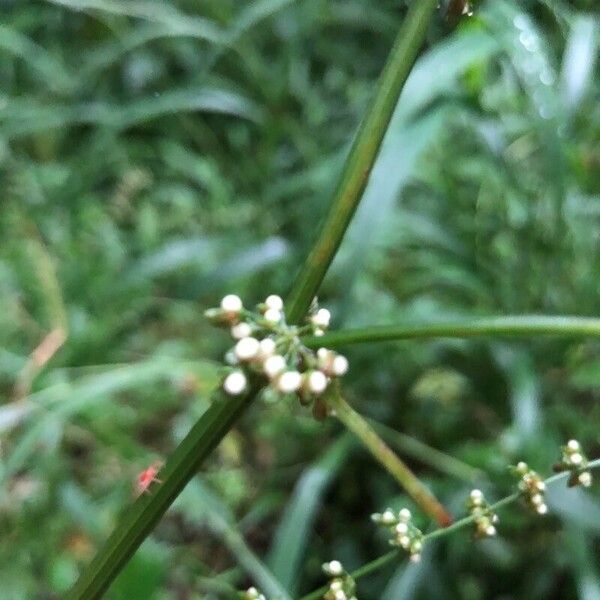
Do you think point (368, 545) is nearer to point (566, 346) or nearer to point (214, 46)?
point (566, 346)

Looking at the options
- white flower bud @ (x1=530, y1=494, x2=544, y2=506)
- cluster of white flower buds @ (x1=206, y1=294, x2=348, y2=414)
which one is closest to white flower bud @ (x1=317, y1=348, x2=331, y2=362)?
cluster of white flower buds @ (x1=206, y1=294, x2=348, y2=414)

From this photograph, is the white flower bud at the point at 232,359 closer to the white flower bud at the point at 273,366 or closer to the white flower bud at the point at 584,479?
the white flower bud at the point at 273,366

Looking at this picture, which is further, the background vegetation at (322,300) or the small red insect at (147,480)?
the background vegetation at (322,300)

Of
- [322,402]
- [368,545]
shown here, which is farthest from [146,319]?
[322,402]

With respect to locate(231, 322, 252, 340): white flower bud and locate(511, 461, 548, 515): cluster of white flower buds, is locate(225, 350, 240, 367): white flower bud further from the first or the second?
locate(511, 461, 548, 515): cluster of white flower buds

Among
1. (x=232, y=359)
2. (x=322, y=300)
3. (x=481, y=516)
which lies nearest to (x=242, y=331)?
(x=232, y=359)

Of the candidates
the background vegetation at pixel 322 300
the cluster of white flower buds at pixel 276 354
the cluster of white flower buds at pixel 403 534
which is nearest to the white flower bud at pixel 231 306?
the cluster of white flower buds at pixel 276 354

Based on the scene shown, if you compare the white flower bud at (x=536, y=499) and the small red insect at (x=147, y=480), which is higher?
the small red insect at (x=147, y=480)
